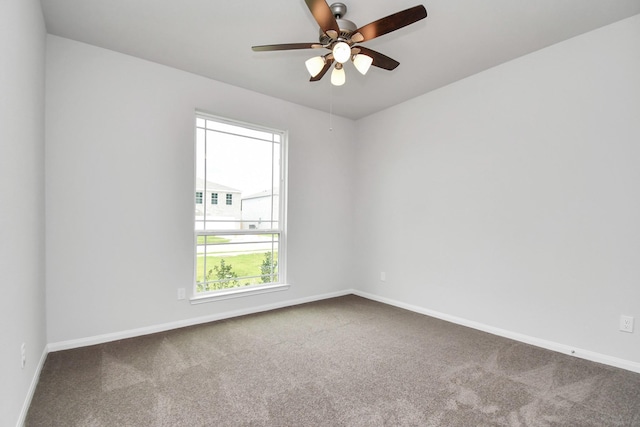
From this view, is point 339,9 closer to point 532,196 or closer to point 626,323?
point 532,196

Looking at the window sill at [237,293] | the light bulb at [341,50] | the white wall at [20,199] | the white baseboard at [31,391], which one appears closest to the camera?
the white wall at [20,199]

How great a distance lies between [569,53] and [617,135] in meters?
0.83

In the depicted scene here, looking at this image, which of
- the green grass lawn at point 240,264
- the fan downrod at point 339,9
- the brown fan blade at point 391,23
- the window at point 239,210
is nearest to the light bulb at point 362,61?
the brown fan blade at point 391,23

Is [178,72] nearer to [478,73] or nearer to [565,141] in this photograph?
[478,73]

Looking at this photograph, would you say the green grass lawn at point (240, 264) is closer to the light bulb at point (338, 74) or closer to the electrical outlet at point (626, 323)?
the light bulb at point (338, 74)

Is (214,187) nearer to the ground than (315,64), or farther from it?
nearer to the ground

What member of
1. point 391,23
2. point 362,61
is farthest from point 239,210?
point 391,23

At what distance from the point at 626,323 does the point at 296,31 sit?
11.6 feet

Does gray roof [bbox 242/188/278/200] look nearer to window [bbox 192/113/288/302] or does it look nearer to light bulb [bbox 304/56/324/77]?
window [bbox 192/113/288/302]

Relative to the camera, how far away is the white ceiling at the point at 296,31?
7.62 ft

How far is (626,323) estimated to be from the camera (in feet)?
8.04

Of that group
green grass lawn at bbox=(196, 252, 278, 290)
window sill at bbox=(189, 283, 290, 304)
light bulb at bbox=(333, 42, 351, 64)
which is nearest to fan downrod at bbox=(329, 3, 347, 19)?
light bulb at bbox=(333, 42, 351, 64)

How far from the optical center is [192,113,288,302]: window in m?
3.59

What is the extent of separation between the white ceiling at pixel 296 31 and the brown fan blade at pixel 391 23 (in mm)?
400
